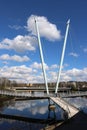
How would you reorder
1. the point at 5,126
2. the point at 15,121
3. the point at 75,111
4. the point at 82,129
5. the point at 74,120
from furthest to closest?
the point at 15,121
the point at 5,126
the point at 75,111
the point at 74,120
the point at 82,129

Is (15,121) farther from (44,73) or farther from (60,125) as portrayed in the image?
(60,125)

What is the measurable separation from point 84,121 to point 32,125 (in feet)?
43.2

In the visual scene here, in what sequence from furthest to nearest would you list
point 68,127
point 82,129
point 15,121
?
point 15,121
point 68,127
point 82,129

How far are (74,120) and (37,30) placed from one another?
2355 centimetres

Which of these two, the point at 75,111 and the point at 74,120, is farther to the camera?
the point at 75,111

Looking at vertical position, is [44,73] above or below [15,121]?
above

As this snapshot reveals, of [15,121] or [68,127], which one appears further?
[15,121]

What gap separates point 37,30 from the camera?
53344 millimetres

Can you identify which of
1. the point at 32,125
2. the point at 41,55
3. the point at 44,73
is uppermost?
the point at 41,55

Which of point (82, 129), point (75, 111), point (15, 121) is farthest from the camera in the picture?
point (15, 121)

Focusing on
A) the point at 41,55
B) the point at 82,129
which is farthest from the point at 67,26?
the point at 82,129

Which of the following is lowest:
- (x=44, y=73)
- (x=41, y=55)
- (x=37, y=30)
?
(x=44, y=73)

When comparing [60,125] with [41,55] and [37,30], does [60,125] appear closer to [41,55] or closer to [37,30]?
[41,55]

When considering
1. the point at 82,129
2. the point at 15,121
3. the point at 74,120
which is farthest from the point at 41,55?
the point at 82,129
